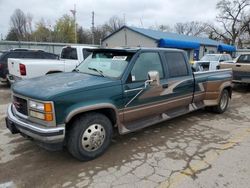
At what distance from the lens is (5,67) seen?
10.5 meters

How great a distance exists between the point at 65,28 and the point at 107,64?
60.1 m

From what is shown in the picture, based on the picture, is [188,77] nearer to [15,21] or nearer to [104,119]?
[104,119]

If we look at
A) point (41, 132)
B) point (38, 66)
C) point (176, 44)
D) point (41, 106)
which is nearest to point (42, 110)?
point (41, 106)

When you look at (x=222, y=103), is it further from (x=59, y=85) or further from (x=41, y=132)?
(x=41, y=132)

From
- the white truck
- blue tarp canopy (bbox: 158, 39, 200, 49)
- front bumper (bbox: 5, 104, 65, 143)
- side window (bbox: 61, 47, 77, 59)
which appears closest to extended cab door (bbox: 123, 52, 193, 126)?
front bumper (bbox: 5, 104, 65, 143)

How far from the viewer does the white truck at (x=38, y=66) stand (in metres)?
7.77

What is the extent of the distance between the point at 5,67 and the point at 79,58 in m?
3.56

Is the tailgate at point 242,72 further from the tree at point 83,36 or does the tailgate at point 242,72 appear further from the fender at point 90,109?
the tree at point 83,36

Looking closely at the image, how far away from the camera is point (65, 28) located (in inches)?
2377

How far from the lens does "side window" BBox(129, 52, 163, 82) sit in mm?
4291

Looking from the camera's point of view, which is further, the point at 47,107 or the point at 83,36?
the point at 83,36

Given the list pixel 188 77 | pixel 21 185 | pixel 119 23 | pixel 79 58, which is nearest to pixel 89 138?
pixel 21 185

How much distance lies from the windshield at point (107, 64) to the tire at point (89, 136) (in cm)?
86

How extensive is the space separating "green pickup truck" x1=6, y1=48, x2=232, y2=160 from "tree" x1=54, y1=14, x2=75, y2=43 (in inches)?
2216
